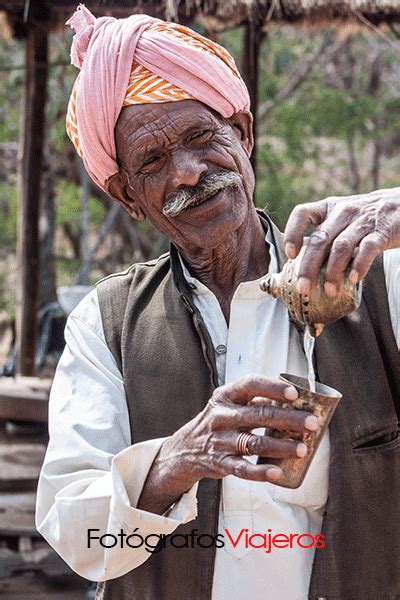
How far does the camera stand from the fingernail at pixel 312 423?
5.10 feet

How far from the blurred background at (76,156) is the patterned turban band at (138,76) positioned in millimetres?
926

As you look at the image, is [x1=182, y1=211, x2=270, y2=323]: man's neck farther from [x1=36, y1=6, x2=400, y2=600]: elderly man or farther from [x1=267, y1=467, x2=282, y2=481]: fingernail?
[x1=267, y1=467, x2=282, y2=481]: fingernail

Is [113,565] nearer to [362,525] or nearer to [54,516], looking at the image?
[54,516]

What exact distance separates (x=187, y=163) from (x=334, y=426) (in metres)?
0.67

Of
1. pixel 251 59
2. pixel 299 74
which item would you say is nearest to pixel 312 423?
pixel 251 59

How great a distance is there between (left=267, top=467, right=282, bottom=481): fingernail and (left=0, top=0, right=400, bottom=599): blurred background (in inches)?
62.5

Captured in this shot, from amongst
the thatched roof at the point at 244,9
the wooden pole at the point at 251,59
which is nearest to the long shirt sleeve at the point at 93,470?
the thatched roof at the point at 244,9

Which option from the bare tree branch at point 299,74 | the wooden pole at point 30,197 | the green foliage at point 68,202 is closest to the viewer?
the wooden pole at point 30,197

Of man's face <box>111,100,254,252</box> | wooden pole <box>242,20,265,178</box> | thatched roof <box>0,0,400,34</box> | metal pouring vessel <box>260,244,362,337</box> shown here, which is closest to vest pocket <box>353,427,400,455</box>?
metal pouring vessel <box>260,244,362,337</box>

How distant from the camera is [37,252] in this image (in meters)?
5.95

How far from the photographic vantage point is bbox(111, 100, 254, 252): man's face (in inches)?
83.0

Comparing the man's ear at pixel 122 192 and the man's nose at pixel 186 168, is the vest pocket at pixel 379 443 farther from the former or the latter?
the man's ear at pixel 122 192

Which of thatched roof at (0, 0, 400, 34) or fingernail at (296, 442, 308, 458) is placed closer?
fingernail at (296, 442, 308, 458)

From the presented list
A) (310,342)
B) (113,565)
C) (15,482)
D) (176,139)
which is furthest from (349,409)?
(15,482)
